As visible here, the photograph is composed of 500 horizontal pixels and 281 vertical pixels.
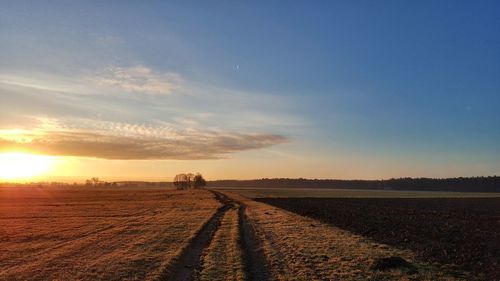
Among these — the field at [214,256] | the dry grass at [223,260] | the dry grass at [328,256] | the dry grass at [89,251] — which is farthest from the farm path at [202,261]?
the dry grass at [89,251]

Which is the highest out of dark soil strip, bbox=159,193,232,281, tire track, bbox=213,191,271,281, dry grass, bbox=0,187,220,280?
tire track, bbox=213,191,271,281

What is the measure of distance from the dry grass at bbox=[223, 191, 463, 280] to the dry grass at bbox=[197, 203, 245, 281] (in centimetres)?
155

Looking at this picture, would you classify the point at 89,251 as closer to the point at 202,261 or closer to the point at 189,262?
the point at 189,262

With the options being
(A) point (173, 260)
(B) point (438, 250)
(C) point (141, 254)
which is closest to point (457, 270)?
(B) point (438, 250)

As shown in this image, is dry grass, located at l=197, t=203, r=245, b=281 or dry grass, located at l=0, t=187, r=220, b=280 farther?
dry grass, located at l=0, t=187, r=220, b=280

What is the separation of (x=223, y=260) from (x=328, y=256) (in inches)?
212

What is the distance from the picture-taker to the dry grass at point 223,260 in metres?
18.4

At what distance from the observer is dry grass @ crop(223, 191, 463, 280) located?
1866 centimetres

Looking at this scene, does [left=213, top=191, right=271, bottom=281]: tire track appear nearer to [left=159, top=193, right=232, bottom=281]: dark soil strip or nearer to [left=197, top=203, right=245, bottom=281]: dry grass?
[left=197, top=203, right=245, bottom=281]: dry grass

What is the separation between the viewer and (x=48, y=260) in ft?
76.2

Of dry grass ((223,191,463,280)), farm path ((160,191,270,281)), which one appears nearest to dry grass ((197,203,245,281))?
farm path ((160,191,270,281))

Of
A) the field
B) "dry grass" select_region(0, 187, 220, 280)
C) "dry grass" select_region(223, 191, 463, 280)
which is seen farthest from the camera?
"dry grass" select_region(0, 187, 220, 280)

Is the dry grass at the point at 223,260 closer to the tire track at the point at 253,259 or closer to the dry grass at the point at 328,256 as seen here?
the tire track at the point at 253,259

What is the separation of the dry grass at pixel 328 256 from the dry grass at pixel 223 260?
1.55 metres
